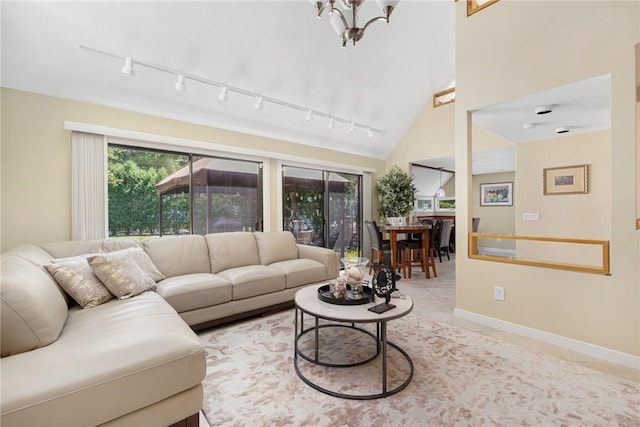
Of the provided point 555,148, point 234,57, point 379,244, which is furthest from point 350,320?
point 555,148

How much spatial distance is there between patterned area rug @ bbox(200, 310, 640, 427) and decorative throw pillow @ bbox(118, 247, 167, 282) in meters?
0.81

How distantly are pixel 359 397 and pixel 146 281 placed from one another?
1.97m

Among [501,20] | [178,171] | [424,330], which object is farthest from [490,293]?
[178,171]

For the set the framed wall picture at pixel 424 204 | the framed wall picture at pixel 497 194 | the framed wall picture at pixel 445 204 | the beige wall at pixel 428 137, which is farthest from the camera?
the framed wall picture at pixel 445 204

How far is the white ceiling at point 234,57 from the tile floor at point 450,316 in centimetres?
308

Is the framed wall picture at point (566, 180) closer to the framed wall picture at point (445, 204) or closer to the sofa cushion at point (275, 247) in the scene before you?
the framed wall picture at point (445, 204)

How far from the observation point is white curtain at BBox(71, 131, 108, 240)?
9.82 ft

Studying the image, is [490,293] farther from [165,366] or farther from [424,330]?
[165,366]

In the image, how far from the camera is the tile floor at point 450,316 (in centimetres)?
209

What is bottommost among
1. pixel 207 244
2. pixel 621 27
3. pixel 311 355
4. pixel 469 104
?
pixel 311 355

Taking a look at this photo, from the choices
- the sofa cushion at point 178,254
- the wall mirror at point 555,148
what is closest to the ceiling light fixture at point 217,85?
the sofa cushion at point 178,254

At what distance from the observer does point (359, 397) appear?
1.72 metres

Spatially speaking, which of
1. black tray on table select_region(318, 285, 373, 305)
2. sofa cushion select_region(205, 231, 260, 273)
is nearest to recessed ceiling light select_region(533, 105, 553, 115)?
black tray on table select_region(318, 285, 373, 305)

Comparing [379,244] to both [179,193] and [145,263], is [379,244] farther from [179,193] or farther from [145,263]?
[145,263]
